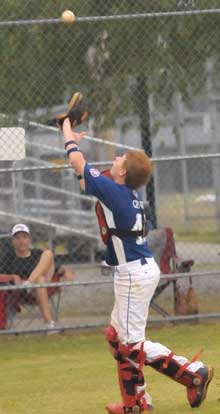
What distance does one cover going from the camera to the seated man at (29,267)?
11305 millimetres

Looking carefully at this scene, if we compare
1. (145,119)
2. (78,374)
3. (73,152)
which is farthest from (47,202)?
(73,152)

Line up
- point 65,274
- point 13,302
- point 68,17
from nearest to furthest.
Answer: point 68,17
point 13,302
point 65,274

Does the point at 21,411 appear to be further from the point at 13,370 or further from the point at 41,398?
the point at 13,370

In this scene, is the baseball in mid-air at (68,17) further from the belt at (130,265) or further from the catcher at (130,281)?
the belt at (130,265)

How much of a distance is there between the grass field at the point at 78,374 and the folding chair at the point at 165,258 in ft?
1.34

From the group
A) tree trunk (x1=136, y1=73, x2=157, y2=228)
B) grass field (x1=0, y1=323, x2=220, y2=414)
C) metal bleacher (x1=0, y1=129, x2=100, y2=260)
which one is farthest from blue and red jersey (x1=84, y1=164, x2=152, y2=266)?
metal bleacher (x1=0, y1=129, x2=100, y2=260)

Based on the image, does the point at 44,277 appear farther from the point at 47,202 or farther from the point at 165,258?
the point at 47,202

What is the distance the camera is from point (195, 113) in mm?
21422

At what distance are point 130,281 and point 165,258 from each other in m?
4.73

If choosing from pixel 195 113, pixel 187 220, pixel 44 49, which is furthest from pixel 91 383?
pixel 195 113

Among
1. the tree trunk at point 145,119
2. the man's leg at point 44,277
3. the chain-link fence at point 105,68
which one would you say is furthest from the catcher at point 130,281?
the tree trunk at point 145,119

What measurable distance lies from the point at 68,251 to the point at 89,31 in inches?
137

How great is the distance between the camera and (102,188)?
6.98 metres

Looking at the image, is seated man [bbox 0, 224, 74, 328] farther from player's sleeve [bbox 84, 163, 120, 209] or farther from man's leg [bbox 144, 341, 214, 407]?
player's sleeve [bbox 84, 163, 120, 209]
